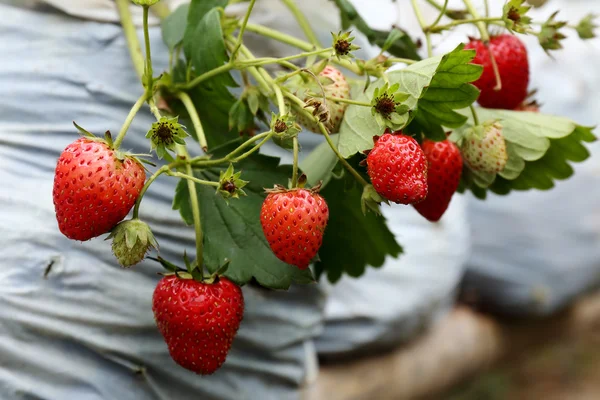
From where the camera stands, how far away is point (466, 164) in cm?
56

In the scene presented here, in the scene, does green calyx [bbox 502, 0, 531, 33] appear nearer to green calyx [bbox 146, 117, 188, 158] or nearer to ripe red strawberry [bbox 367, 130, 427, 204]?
ripe red strawberry [bbox 367, 130, 427, 204]

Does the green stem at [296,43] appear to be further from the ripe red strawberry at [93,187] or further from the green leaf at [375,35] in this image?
the ripe red strawberry at [93,187]

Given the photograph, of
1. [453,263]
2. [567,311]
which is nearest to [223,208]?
[453,263]

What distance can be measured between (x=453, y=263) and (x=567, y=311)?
1.51 ft

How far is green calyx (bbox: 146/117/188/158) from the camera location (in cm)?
44

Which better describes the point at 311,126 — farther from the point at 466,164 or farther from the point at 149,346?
the point at 149,346

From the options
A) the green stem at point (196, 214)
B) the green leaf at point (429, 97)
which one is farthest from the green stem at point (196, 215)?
the green leaf at point (429, 97)

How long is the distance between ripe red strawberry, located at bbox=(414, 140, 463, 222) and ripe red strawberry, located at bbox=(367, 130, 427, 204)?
78 mm

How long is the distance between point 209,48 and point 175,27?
4.5 inches

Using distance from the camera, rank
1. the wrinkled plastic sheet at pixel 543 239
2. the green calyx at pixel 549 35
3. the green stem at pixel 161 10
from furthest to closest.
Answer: the wrinkled plastic sheet at pixel 543 239 < the green stem at pixel 161 10 < the green calyx at pixel 549 35

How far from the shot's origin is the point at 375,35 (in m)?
0.62

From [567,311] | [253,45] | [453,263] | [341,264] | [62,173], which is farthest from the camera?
[567,311]

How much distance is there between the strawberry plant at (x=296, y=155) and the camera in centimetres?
44

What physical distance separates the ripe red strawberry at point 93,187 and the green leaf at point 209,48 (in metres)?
0.12
